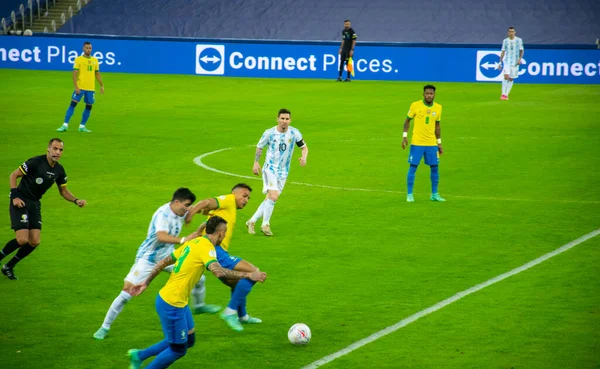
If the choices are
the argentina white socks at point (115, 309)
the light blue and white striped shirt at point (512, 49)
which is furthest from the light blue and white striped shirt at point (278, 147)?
the light blue and white striped shirt at point (512, 49)

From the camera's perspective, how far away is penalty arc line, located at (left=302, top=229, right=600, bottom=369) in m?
10.4

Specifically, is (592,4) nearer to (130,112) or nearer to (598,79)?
(598,79)

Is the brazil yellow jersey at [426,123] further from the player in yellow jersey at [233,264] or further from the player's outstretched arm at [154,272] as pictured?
the player's outstretched arm at [154,272]

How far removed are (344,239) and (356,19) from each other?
128 ft

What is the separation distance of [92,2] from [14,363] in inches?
1913

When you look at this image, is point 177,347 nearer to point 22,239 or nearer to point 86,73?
point 22,239

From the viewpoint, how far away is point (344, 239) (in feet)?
52.0

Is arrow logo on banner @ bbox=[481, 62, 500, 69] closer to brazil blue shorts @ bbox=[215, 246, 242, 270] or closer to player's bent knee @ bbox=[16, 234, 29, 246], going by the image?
player's bent knee @ bbox=[16, 234, 29, 246]

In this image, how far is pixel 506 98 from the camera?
36.5 m

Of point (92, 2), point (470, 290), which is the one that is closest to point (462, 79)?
point (92, 2)

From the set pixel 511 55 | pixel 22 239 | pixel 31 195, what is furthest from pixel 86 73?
pixel 511 55

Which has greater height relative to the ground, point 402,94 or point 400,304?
point 402,94

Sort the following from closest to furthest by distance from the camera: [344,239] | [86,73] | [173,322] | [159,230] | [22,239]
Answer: [173,322]
[159,230]
[22,239]
[344,239]
[86,73]

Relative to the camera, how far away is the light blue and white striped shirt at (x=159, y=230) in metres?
10.8
